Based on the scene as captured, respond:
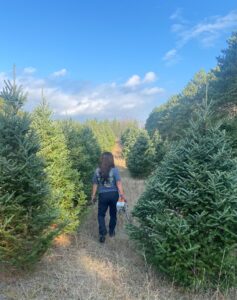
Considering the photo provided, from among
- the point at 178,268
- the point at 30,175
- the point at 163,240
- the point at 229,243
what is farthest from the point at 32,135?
the point at 229,243

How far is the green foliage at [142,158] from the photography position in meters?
19.6

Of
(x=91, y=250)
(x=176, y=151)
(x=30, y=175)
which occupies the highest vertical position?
(x=176, y=151)

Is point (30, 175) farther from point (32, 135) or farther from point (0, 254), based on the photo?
point (0, 254)

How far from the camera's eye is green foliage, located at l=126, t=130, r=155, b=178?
64.4ft

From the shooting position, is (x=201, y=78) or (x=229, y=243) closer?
(x=229, y=243)

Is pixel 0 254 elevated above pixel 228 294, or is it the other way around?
pixel 0 254

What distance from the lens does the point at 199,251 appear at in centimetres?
475

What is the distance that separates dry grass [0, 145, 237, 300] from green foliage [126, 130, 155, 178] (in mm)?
12840

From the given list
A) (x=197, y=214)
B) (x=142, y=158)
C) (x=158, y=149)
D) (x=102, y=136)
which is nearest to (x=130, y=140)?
(x=158, y=149)

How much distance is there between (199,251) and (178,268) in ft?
1.24

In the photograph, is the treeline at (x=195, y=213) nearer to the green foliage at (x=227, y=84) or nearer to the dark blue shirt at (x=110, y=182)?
the dark blue shirt at (x=110, y=182)

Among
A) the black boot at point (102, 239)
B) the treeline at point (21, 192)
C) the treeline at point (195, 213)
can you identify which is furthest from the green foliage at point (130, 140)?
the treeline at point (21, 192)

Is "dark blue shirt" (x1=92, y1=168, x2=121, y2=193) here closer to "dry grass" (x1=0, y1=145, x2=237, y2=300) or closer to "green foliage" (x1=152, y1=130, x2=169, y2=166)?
"dry grass" (x1=0, y1=145, x2=237, y2=300)

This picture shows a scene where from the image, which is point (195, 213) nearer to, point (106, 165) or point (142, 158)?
point (106, 165)
